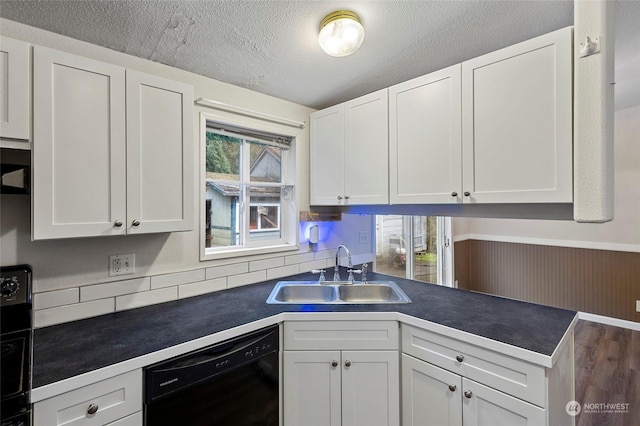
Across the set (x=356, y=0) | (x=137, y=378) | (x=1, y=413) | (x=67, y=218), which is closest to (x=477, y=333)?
(x=137, y=378)

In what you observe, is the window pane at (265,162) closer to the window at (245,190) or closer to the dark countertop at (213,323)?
the window at (245,190)

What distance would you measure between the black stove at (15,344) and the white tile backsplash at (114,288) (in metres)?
0.24

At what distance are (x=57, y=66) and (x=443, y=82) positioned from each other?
188 cm

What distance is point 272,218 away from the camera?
2496 millimetres

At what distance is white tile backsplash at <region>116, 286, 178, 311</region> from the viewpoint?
1.66 meters

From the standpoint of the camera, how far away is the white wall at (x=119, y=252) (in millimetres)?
1398

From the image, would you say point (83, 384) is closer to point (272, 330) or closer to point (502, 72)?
point (272, 330)

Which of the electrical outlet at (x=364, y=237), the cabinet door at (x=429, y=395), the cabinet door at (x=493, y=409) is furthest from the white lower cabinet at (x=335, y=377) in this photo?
the electrical outlet at (x=364, y=237)

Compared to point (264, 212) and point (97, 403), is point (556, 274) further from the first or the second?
point (97, 403)

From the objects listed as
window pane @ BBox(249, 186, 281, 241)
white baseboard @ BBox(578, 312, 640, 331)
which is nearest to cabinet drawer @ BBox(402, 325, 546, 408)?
window pane @ BBox(249, 186, 281, 241)

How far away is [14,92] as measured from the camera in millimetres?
1173

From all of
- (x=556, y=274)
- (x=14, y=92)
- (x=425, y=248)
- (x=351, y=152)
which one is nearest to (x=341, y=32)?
(x=351, y=152)

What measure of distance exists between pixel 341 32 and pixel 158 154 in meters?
1.10

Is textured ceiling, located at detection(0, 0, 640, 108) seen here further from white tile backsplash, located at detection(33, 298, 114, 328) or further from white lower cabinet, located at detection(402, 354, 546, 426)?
white lower cabinet, located at detection(402, 354, 546, 426)
